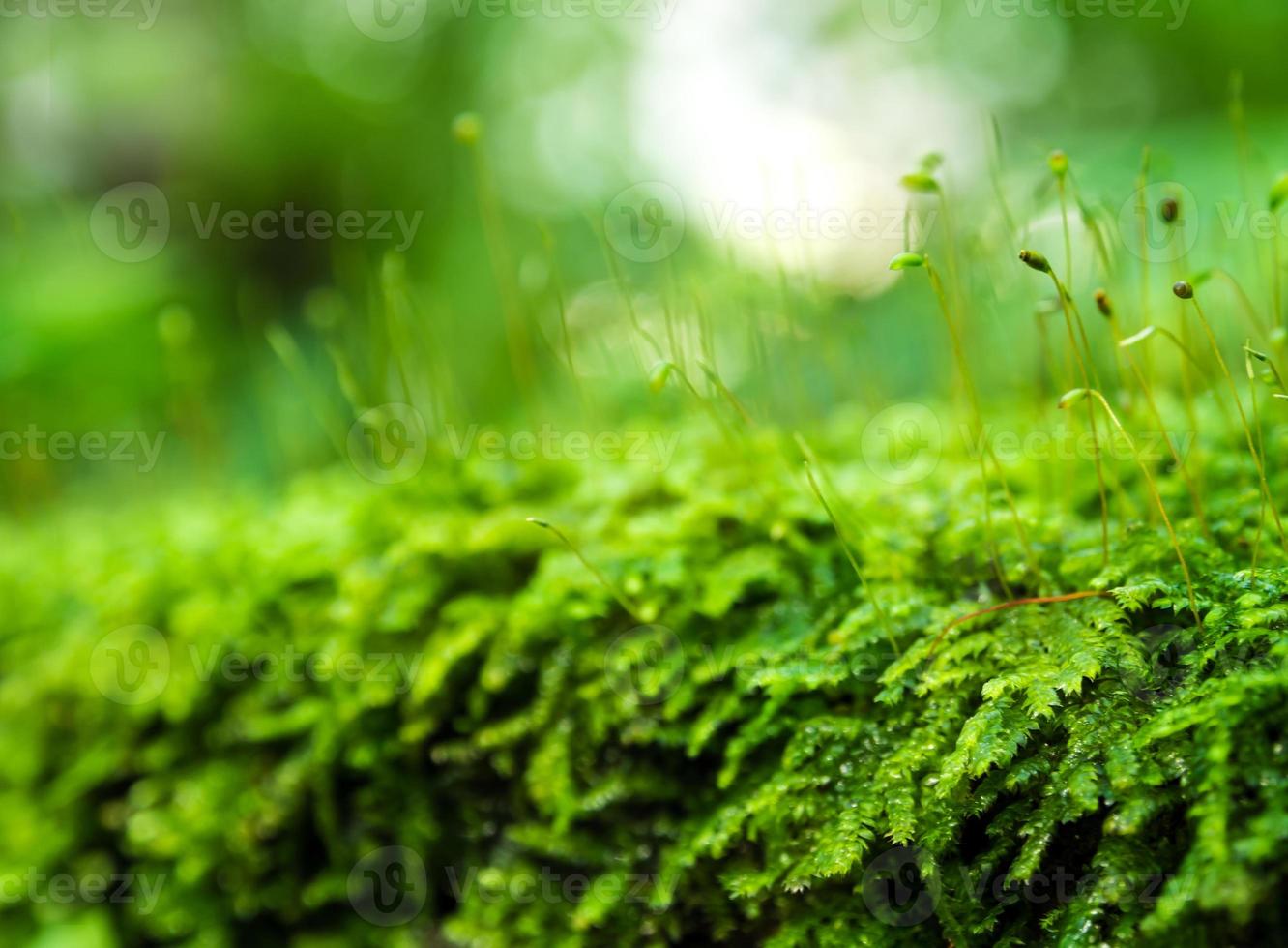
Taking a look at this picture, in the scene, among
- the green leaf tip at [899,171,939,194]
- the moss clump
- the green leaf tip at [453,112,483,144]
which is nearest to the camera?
the moss clump

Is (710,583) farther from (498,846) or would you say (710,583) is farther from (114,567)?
(114,567)

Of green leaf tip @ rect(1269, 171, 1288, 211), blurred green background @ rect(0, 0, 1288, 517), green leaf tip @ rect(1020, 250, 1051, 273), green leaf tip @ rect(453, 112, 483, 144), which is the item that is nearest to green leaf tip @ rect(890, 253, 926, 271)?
green leaf tip @ rect(1020, 250, 1051, 273)

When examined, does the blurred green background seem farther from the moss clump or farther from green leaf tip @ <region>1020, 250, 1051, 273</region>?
green leaf tip @ <region>1020, 250, 1051, 273</region>

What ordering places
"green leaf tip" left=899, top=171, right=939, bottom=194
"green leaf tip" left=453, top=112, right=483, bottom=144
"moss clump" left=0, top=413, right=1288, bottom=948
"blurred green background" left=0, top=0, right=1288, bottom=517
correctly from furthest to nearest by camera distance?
"blurred green background" left=0, top=0, right=1288, bottom=517 < "green leaf tip" left=453, top=112, right=483, bottom=144 < "green leaf tip" left=899, top=171, right=939, bottom=194 < "moss clump" left=0, top=413, right=1288, bottom=948

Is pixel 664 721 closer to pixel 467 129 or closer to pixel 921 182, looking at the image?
pixel 921 182

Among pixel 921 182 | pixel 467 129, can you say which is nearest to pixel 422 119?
pixel 467 129

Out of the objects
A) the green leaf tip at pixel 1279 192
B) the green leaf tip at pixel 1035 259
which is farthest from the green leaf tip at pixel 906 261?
the green leaf tip at pixel 1279 192

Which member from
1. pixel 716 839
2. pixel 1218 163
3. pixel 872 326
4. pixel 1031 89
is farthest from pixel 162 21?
pixel 716 839

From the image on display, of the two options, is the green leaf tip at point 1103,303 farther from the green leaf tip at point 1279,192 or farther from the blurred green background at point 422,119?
the blurred green background at point 422,119
